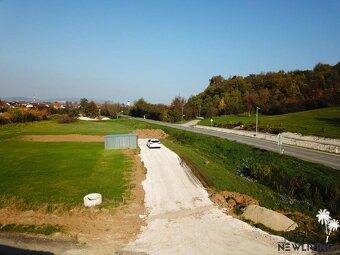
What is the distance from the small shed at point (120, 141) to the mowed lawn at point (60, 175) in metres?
1.65

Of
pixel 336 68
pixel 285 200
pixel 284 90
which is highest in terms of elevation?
pixel 336 68

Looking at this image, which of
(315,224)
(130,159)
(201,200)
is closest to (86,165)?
(130,159)

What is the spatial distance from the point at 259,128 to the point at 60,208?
6146 centimetres

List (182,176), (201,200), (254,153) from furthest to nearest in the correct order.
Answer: (254,153)
(182,176)
(201,200)

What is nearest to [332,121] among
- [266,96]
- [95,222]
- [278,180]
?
[278,180]

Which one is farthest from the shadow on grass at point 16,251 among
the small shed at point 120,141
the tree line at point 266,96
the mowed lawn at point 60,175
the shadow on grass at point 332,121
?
the tree line at point 266,96

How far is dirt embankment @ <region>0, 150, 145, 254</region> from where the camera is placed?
52.9ft

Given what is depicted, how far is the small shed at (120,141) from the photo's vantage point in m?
45.1

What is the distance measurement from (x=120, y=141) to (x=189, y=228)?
29.6 metres

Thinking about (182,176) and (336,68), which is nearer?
(182,176)

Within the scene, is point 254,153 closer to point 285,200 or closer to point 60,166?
point 285,200

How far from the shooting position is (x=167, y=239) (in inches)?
636

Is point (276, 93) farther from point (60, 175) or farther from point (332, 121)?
point (60, 175)

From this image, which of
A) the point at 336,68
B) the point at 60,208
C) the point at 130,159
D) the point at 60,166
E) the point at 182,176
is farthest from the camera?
the point at 336,68
